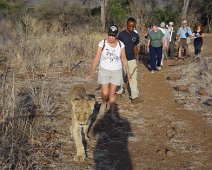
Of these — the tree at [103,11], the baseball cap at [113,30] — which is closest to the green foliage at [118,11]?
the tree at [103,11]

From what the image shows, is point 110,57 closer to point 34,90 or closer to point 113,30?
point 113,30

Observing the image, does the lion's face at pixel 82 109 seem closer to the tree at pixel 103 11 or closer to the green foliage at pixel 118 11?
the tree at pixel 103 11

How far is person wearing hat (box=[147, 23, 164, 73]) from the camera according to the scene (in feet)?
40.7

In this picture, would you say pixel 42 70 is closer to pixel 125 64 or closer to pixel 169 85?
pixel 169 85

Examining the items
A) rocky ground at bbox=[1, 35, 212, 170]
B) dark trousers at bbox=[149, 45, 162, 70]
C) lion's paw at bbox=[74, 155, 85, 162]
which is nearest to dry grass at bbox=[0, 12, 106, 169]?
rocky ground at bbox=[1, 35, 212, 170]

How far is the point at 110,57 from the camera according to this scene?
696cm

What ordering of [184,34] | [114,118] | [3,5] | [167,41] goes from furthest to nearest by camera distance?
[3,5] → [167,41] → [184,34] → [114,118]

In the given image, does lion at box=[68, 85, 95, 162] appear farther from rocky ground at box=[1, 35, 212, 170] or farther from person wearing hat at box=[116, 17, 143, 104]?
person wearing hat at box=[116, 17, 143, 104]

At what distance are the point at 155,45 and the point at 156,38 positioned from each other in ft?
0.95

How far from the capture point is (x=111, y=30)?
21.7ft

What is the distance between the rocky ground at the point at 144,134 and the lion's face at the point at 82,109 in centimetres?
65

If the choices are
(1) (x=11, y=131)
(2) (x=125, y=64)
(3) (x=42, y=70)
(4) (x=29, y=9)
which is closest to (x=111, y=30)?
(2) (x=125, y=64)

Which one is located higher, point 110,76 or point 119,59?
point 119,59

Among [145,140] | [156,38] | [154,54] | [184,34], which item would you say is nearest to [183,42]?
[184,34]
